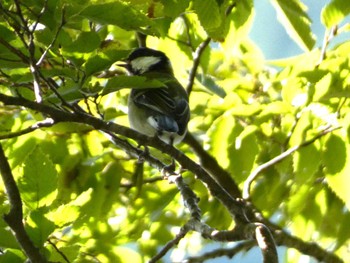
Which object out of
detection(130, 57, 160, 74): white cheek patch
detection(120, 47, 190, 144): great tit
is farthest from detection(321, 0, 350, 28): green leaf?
detection(130, 57, 160, 74): white cheek patch

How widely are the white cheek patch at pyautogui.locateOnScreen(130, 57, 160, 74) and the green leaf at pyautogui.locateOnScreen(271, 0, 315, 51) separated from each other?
126cm

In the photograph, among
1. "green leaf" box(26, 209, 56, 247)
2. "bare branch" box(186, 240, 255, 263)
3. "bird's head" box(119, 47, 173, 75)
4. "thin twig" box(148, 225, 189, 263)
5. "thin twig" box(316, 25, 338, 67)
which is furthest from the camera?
"bird's head" box(119, 47, 173, 75)

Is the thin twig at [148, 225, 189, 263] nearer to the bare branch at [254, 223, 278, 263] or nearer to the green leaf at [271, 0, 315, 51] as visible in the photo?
the bare branch at [254, 223, 278, 263]

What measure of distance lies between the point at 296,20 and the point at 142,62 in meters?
1.46

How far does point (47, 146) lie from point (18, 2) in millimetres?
925

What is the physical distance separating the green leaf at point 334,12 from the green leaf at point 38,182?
919 mm

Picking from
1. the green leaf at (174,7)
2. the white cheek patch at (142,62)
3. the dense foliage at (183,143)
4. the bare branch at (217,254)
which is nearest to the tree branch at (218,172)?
the dense foliage at (183,143)

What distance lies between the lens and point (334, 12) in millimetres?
1836

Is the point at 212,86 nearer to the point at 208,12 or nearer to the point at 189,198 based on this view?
the point at 189,198

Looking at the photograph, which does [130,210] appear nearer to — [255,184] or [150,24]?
[255,184]

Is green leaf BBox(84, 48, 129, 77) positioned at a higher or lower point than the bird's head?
higher

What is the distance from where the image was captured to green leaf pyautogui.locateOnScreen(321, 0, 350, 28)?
1807mm

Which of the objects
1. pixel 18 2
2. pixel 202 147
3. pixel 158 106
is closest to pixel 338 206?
pixel 202 147

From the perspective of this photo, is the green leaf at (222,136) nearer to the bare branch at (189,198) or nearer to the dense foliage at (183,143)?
the dense foliage at (183,143)
